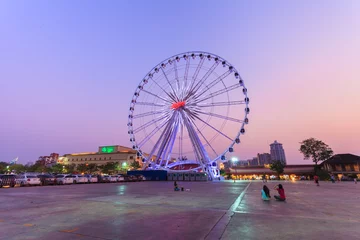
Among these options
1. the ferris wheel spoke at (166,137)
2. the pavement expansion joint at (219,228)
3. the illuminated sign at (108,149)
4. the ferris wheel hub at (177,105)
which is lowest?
the pavement expansion joint at (219,228)

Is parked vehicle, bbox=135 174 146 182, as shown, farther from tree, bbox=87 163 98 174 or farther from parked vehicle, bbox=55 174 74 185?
tree, bbox=87 163 98 174

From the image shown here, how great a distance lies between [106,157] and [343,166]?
124233mm

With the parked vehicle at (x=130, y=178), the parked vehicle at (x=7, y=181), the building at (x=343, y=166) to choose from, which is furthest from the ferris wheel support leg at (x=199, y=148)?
the building at (x=343, y=166)

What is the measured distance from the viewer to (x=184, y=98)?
43625 mm

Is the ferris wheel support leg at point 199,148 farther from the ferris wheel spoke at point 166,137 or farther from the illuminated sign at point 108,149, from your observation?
the illuminated sign at point 108,149

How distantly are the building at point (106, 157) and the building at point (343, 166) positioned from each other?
102936mm

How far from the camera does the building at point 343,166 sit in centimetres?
5881

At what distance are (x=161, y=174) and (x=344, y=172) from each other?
55929 mm

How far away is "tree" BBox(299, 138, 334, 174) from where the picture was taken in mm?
60787

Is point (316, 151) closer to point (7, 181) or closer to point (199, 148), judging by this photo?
point (199, 148)

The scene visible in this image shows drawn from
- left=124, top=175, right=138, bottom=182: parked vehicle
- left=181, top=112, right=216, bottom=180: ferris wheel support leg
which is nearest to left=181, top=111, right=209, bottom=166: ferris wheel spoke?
left=181, top=112, right=216, bottom=180: ferris wheel support leg

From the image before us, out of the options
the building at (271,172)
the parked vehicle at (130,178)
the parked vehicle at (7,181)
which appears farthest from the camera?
the building at (271,172)

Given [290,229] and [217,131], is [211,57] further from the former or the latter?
[290,229]

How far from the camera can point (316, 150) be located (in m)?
62.2
